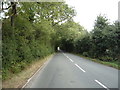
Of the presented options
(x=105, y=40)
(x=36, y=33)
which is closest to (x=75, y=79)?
(x=105, y=40)

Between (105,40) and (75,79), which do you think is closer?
(75,79)

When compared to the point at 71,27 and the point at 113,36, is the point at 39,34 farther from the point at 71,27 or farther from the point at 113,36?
the point at 71,27

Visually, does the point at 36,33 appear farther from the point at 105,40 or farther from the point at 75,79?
the point at 75,79

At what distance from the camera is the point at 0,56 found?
8305 mm

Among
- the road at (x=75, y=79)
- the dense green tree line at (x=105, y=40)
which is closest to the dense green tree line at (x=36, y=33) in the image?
the dense green tree line at (x=105, y=40)

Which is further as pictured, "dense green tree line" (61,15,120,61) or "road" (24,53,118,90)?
"dense green tree line" (61,15,120,61)

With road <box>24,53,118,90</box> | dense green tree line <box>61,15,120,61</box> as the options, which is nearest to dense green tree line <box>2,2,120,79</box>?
dense green tree line <box>61,15,120,61</box>

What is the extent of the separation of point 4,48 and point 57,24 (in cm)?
3075

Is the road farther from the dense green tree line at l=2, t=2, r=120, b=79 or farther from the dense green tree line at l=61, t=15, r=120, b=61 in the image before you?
the dense green tree line at l=61, t=15, r=120, b=61

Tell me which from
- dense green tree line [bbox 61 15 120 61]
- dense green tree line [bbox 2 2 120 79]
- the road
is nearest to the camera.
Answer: the road

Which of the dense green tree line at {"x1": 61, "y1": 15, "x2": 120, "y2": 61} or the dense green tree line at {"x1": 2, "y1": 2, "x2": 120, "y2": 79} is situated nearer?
the dense green tree line at {"x1": 2, "y1": 2, "x2": 120, "y2": 79}

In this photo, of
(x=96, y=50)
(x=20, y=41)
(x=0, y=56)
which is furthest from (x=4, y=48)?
(x=96, y=50)

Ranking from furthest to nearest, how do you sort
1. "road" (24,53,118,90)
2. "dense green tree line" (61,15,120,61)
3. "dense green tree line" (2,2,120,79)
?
"dense green tree line" (61,15,120,61)
"dense green tree line" (2,2,120,79)
"road" (24,53,118,90)

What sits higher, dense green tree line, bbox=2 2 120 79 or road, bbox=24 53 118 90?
dense green tree line, bbox=2 2 120 79
